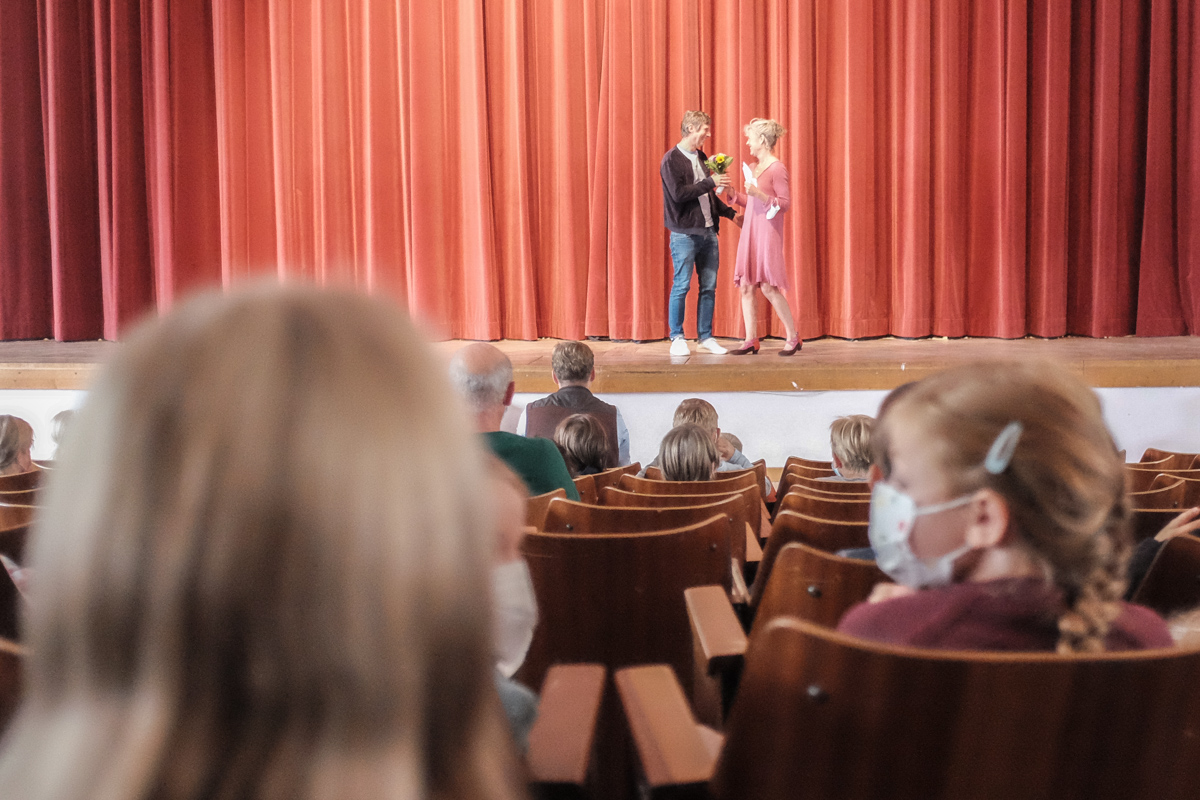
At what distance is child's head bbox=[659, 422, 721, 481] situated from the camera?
114 inches

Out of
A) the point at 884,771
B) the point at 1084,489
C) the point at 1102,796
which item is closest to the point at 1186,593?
the point at 1084,489

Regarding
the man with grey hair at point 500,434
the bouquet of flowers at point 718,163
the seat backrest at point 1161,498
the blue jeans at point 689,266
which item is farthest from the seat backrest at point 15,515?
the bouquet of flowers at point 718,163

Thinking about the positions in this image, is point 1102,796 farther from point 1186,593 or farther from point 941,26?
point 941,26

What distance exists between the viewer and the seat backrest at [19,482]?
2.87 meters

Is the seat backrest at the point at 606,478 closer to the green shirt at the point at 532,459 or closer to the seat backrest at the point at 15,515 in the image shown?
the green shirt at the point at 532,459

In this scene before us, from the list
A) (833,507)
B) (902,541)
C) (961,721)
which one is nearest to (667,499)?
(833,507)

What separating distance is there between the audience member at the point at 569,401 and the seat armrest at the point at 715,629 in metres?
2.19

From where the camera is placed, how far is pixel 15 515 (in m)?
2.20

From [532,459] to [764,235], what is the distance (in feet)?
13.1

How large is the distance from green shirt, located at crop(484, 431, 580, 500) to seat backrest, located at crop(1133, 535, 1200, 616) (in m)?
1.30

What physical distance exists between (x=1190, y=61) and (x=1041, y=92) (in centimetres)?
94

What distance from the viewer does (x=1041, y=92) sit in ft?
23.1

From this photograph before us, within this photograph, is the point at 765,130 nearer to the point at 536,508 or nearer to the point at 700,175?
the point at 700,175

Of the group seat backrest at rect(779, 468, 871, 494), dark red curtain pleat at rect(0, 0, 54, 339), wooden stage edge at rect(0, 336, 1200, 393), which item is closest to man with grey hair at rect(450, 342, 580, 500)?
seat backrest at rect(779, 468, 871, 494)
